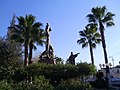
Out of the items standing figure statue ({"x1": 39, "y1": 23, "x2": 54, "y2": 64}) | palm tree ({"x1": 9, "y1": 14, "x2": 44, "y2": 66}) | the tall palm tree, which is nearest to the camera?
palm tree ({"x1": 9, "y1": 14, "x2": 44, "y2": 66})

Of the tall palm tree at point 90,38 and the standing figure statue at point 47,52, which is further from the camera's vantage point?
the tall palm tree at point 90,38

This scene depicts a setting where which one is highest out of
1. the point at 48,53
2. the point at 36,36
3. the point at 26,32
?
Result: the point at 26,32

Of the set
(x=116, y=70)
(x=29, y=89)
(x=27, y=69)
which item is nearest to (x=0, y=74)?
(x=27, y=69)

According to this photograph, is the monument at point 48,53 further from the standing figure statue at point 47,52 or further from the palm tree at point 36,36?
the palm tree at point 36,36

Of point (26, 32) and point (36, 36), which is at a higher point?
point (26, 32)

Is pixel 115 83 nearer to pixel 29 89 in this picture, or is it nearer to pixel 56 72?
pixel 56 72

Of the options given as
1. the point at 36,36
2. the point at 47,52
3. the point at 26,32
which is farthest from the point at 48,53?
the point at 26,32

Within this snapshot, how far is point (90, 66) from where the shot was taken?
36812 mm

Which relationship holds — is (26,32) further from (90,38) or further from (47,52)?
(90,38)

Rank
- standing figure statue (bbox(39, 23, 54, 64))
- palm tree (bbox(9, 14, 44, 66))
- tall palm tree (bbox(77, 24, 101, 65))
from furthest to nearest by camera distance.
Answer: tall palm tree (bbox(77, 24, 101, 65)) → standing figure statue (bbox(39, 23, 54, 64)) → palm tree (bbox(9, 14, 44, 66))

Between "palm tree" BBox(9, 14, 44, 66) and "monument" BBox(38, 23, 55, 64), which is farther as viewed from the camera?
"monument" BBox(38, 23, 55, 64)

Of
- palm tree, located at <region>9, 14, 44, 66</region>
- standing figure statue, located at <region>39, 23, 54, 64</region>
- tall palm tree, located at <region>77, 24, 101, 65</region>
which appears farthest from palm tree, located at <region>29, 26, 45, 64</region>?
tall palm tree, located at <region>77, 24, 101, 65</region>

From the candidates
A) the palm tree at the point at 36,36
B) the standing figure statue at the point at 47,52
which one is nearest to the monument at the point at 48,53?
the standing figure statue at the point at 47,52

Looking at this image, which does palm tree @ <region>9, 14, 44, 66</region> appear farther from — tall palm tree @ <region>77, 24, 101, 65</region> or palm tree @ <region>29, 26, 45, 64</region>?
tall palm tree @ <region>77, 24, 101, 65</region>
